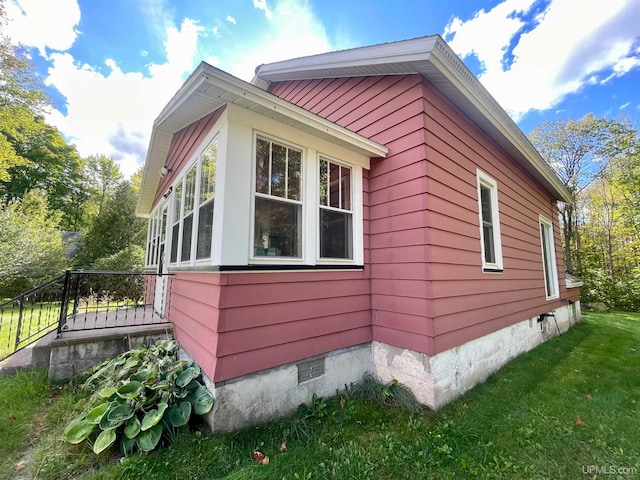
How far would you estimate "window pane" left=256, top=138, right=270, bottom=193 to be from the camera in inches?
112

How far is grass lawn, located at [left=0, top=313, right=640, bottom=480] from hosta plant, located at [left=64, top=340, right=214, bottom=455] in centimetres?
13

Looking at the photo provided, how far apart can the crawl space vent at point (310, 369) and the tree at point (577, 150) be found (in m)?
15.2

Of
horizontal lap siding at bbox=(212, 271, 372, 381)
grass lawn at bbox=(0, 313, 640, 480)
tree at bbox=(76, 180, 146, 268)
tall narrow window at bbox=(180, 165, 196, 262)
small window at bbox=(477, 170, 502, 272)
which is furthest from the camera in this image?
tree at bbox=(76, 180, 146, 268)

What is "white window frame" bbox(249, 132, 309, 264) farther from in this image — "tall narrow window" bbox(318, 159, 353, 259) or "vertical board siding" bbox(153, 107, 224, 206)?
"vertical board siding" bbox(153, 107, 224, 206)

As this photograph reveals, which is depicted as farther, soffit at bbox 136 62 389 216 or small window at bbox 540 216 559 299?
small window at bbox 540 216 559 299

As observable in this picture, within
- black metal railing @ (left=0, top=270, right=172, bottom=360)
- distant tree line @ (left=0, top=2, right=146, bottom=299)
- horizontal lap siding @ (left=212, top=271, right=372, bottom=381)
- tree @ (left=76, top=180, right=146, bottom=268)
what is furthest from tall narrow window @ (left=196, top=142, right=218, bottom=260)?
tree @ (left=76, top=180, right=146, bottom=268)

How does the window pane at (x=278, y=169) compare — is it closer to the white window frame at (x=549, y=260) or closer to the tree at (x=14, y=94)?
the white window frame at (x=549, y=260)

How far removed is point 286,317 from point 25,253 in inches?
560

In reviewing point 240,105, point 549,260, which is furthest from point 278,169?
point 549,260

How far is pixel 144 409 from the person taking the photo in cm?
232

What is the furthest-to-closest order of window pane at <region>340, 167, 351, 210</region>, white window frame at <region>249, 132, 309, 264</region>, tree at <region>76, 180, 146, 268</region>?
tree at <region>76, 180, 146, 268</region> < window pane at <region>340, 167, 351, 210</region> < white window frame at <region>249, 132, 309, 264</region>

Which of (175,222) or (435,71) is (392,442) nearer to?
(435,71)

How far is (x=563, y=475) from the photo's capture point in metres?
2.00

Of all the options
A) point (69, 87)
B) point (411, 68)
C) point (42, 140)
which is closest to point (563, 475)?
point (411, 68)
